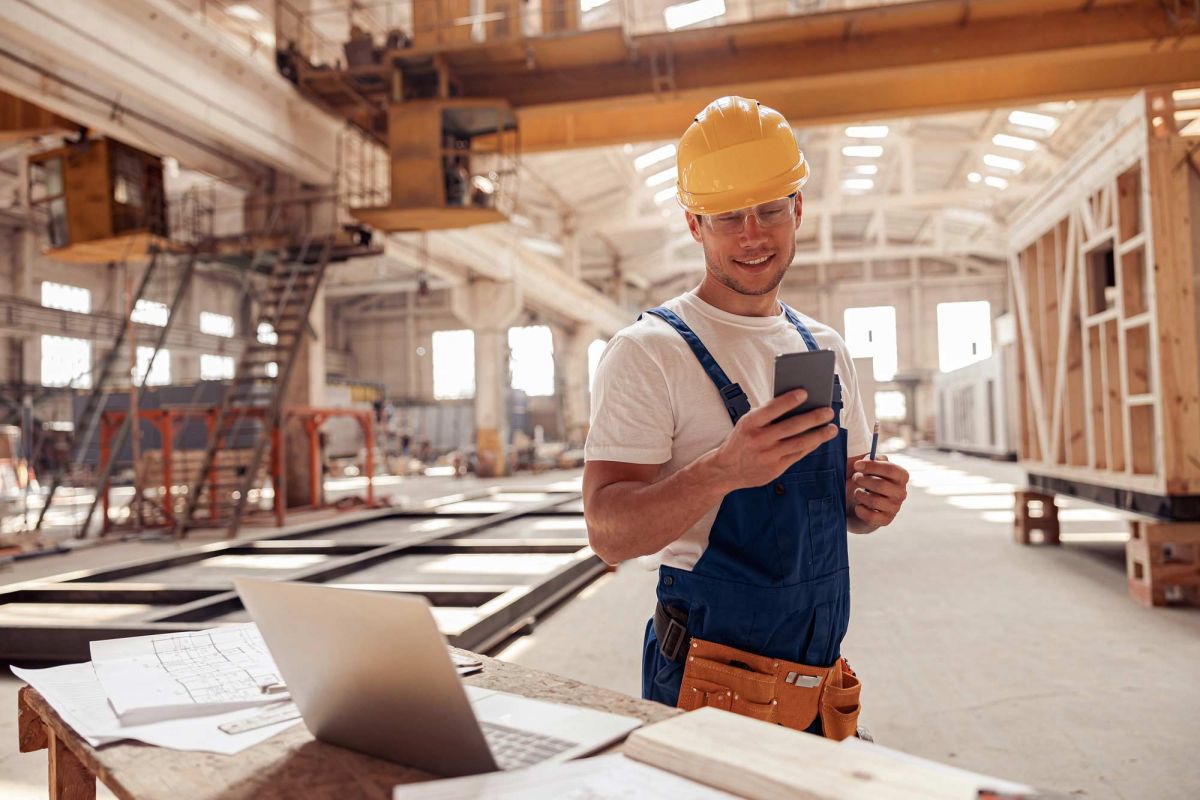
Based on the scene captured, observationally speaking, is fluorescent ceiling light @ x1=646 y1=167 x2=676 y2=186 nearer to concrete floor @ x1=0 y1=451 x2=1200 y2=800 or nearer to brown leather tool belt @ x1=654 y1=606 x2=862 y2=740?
concrete floor @ x1=0 y1=451 x2=1200 y2=800

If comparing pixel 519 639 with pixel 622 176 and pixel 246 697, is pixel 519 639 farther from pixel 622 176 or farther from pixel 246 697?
pixel 622 176

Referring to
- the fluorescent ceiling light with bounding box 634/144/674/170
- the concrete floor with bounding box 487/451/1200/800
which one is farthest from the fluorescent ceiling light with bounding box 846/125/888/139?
the concrete floor with bounding box 487/451/1200/800

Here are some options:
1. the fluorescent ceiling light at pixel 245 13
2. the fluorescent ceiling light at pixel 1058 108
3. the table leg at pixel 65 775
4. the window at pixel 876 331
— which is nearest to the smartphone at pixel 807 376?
the table leg at pixel 65 775

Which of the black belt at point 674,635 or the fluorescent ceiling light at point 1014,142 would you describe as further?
the fluorescent ceiling light at point 1014,142

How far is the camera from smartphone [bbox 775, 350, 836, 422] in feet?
4.78

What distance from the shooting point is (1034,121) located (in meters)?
22.1

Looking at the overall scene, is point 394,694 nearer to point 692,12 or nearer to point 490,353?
point 692,12

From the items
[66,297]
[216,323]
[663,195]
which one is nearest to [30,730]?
[663,195]

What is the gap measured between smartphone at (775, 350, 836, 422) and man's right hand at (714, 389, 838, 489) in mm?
20

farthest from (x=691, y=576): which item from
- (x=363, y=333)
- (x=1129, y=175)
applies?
(x=363, y=333)

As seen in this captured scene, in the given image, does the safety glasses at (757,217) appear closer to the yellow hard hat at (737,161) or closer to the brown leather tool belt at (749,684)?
the yellow hard hat at (737,161)

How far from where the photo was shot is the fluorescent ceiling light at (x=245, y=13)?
14.8 metres

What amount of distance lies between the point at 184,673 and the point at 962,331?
131 feet

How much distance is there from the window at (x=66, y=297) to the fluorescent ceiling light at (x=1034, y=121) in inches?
1062
